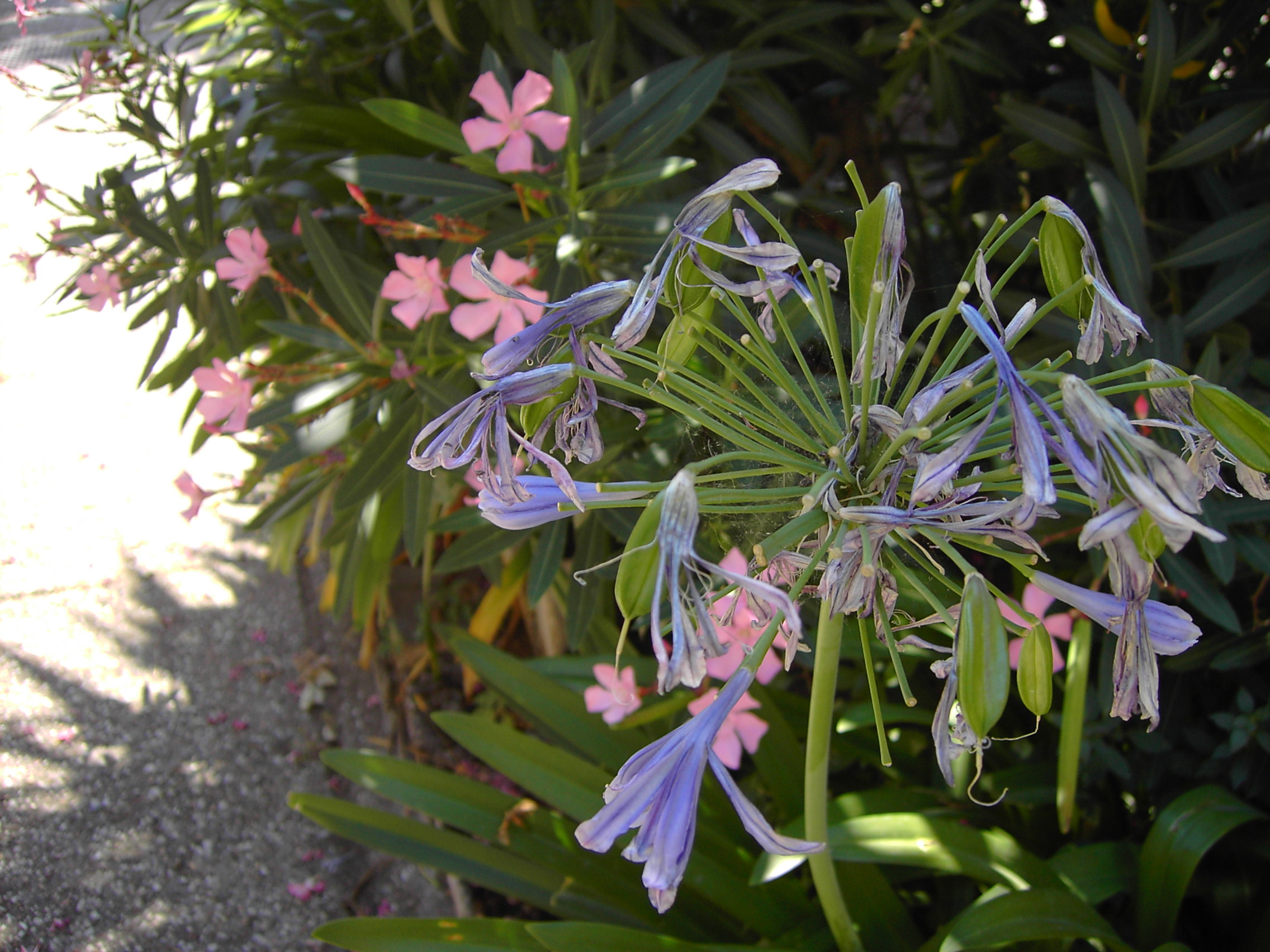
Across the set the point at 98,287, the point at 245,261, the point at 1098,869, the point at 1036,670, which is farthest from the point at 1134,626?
the point at 98,287

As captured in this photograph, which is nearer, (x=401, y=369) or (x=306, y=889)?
(x=401, y=369)

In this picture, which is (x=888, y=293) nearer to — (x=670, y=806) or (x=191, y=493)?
(x=670, y=806)

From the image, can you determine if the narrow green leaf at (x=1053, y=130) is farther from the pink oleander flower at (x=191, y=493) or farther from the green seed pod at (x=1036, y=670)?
the pink oleander flower at (x=191, y=493)

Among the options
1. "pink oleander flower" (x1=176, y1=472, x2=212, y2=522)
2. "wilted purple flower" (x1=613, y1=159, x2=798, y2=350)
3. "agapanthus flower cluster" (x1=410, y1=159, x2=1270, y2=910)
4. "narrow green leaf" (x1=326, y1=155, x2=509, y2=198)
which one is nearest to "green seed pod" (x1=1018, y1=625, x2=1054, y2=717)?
"agapanthus flower cluster" (x1=410, y1=159, x2=1270, y2=910)

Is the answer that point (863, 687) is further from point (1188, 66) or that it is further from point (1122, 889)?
point (1188, 66)

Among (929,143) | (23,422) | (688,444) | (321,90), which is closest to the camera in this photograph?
(688,444)

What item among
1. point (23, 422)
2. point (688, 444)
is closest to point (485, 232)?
point (688, 444)

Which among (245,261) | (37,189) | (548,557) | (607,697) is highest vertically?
(37,189)
